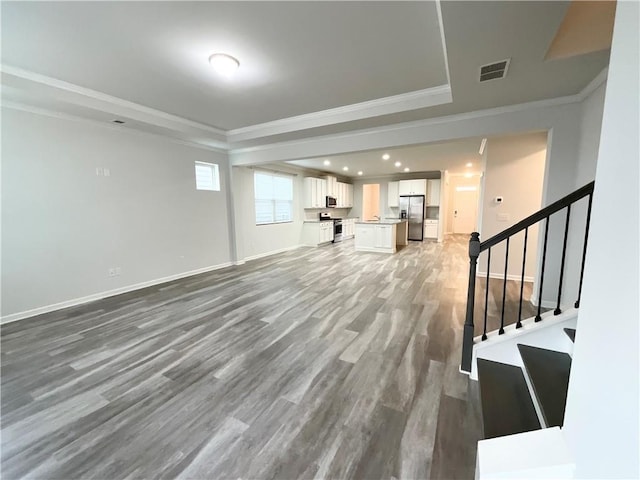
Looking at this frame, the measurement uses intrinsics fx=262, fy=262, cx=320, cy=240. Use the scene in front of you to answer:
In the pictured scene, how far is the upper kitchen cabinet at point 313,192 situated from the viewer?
8.76 meters

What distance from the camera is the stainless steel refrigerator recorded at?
977 cm

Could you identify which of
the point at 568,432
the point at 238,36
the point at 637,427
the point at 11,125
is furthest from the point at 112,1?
the point at 568,432

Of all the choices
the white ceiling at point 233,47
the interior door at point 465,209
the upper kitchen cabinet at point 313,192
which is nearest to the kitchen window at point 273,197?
the upper kitchen cabinet at point 313,192

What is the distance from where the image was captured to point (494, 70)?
8.31 ft

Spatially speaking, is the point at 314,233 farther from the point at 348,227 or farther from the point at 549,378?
the point at 549,378

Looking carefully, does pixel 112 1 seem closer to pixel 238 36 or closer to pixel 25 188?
pixel 238 36

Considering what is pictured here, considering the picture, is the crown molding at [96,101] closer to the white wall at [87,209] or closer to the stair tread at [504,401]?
the white wall at [87,209]

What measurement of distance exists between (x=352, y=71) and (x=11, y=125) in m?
4.29

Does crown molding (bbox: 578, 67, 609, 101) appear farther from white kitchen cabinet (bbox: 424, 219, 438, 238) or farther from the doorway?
the doorway

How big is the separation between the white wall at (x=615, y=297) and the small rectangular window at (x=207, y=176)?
6.00 meters

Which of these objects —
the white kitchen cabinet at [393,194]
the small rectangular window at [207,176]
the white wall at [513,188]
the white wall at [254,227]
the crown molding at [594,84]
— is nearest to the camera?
the crown molding at [594,84]

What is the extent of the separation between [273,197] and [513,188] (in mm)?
5755

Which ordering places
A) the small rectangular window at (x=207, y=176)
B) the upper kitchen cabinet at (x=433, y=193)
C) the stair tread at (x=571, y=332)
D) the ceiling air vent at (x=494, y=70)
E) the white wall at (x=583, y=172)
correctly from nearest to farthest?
1. the stair tread at (x=571, y=332)
2. the ceiling air vent at (x=494, y=70)
3. the white wall at (x=583, y=172)
4. the small rectangular window at (x=207, y=176)
5. the upper kitchen cabinet at (x=433, y=193)

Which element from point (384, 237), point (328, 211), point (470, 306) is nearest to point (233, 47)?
point (470, 306)
